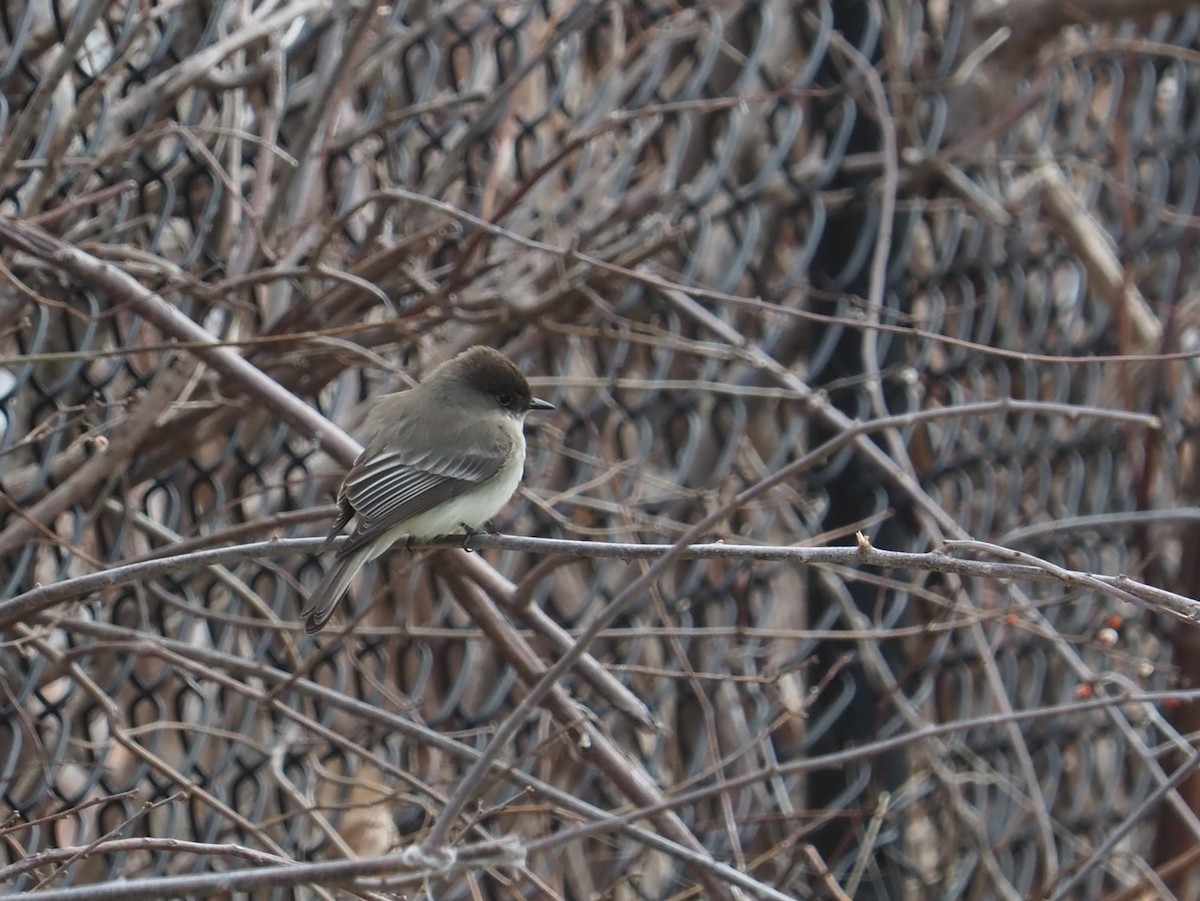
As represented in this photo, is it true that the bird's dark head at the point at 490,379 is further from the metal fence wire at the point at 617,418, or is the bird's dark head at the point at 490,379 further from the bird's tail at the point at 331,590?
the bird's tail at the point at 331,590

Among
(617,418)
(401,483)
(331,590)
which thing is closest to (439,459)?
(401,483)

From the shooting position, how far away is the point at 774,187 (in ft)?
14.9

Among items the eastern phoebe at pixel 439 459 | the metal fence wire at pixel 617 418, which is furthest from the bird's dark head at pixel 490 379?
the metal fence wire at pixel 617 418

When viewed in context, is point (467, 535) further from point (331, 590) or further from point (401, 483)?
point (331, 590)

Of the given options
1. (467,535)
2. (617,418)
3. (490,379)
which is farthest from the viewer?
(617,418)

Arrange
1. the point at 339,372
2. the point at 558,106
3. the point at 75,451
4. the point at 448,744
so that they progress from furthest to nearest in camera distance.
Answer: the point at 558,106 → the point at 339,372 → the point at 75,451 → the point at 448,744

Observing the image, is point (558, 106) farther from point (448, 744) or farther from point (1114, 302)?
point (1114, 302)

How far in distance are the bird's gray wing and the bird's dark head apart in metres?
0.16

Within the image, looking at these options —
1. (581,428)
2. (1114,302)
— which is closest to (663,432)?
(581,428)

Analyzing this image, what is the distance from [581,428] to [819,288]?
0.82 meters

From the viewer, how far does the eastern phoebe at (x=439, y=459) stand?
307 cm

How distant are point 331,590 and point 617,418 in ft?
5.09

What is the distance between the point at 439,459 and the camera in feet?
11.5

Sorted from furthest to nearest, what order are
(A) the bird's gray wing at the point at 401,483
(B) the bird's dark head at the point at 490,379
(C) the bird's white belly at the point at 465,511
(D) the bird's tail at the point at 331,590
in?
(B) the bird's dark head at the point at 490,379 → (C) the bird's white belly at the point at 465,511 → (A) the bird's gray wing at the point at 401,483 → (D) the bird's tail at the point at 331,590
